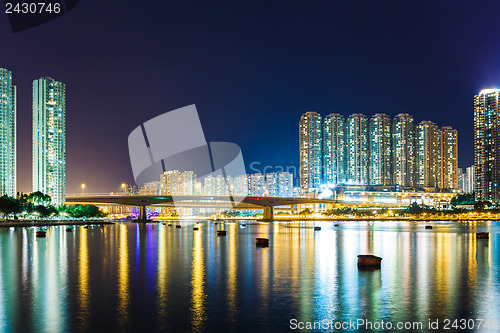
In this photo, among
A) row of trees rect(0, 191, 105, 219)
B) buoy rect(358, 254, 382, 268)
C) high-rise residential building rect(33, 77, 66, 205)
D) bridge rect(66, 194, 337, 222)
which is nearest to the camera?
buoy rect(358, 254, 382, 268)

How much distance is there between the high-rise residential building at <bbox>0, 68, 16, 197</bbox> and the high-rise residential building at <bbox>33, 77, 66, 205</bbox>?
15382 mm

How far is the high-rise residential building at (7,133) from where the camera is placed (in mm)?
159500

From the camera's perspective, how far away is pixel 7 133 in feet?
528

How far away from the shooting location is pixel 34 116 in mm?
183500

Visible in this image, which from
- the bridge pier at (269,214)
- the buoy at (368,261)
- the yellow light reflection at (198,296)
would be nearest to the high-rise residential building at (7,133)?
the bridge pier at (269,214)

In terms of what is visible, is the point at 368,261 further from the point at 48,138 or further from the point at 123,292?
the point at 48,138

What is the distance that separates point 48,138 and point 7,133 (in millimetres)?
21976

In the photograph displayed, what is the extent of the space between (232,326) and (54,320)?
22.9 ft

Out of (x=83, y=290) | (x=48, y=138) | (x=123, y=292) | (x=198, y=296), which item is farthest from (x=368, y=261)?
(x=48, y=138)

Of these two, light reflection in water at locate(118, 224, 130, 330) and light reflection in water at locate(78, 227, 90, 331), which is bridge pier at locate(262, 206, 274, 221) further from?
light reflection in water at locate(78, 227, 90, 331)

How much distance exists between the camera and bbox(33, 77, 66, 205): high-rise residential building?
598 ft

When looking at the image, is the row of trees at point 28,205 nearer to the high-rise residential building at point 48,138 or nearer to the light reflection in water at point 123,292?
the high-rise residential building at point 48,138

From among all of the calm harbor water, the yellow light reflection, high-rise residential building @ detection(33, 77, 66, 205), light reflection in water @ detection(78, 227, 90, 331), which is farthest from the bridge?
the yellow light reflection

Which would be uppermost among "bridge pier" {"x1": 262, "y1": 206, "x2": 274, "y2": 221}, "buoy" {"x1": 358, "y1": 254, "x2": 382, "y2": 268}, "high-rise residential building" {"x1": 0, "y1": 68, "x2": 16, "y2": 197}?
"high-rise residential building" {"x1": 0, "y1": 68, "x2": 16, "y2": 197}
